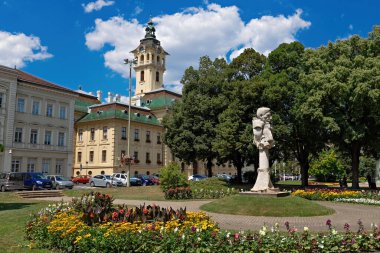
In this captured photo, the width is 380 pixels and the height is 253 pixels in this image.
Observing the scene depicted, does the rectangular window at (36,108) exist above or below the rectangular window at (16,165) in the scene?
above

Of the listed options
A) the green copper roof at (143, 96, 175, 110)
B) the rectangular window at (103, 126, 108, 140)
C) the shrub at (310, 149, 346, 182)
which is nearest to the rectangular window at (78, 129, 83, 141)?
the rectangular window at (103, 126, 108, 140)

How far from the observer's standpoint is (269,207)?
16.5m

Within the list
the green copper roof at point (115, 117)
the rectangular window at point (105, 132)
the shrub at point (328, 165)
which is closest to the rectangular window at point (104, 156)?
the rectangular window at point (105, 132)

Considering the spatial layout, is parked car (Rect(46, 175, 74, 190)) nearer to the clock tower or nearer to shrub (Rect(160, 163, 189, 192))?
shrub (Rect(160, 163, 189, 192))

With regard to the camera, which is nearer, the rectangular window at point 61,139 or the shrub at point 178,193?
the shrub at point 178,193

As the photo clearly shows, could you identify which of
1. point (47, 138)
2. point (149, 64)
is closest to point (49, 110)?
point (47, 138)

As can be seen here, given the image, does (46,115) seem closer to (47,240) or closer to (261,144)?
(261,144)

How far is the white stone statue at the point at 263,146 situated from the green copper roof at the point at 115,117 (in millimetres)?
40903

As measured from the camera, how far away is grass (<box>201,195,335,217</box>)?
1619cm

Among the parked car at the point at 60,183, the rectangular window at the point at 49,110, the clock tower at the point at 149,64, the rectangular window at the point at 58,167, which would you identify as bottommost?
the parked car at the point at 60,183

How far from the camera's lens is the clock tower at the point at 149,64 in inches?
3256

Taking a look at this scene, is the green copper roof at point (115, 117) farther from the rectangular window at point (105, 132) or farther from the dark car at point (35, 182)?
the dark car at point (35, 182)

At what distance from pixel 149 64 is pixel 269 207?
6881 cm

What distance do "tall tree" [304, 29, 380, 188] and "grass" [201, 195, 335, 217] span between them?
46.4 ft
